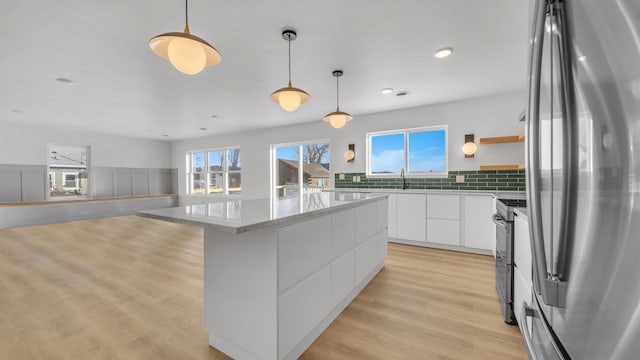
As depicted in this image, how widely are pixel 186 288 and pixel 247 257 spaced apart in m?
1.58

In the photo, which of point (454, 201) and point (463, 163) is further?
point (463, 163)

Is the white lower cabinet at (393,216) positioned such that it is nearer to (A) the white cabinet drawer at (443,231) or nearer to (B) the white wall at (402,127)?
(A) the white cabinet drawer at (443,231)

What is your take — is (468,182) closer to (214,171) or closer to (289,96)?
(289,96)

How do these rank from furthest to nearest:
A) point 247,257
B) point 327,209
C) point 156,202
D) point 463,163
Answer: point 156,202, point 463,163, point 327,209, point 247,257

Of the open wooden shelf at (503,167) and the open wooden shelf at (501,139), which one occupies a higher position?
the open wooden shelf at (501,139)

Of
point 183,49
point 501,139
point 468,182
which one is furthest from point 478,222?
point 183,49

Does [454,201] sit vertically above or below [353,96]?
below

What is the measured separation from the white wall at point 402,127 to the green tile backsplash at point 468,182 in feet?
0.49

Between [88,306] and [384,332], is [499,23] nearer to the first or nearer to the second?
[384,332]

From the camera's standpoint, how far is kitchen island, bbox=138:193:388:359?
1.39 meters

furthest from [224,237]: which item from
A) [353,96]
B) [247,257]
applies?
[353,96]

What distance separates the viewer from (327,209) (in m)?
1.78

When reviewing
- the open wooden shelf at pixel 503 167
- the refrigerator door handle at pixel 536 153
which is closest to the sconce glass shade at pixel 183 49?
the refrigerator door handle at pixel 536 153

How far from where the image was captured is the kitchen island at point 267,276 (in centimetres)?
139
